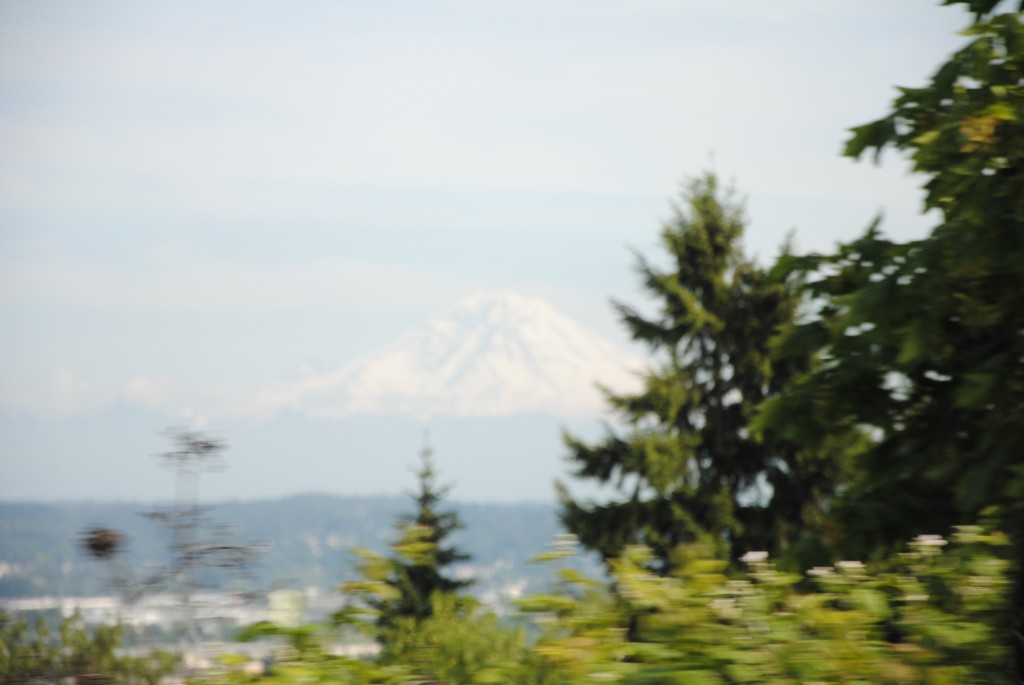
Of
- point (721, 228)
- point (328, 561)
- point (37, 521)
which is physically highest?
point (721, 228)

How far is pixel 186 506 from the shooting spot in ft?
12.7

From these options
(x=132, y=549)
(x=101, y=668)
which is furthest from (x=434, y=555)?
(x=132, y=549)

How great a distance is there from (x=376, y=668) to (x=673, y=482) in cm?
2271

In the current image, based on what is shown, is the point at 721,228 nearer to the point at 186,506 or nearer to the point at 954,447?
the point at 954,447

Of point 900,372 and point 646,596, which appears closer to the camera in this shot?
point 646,596

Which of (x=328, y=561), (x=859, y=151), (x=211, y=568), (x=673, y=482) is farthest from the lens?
(x=328, y=561)

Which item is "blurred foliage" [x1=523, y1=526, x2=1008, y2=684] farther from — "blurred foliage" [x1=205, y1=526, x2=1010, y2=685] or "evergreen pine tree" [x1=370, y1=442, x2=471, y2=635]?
"evergreen pine tree" [x1=370, y1=442, x2=471, y2=635]

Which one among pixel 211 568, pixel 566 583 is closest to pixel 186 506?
pixel 211 568

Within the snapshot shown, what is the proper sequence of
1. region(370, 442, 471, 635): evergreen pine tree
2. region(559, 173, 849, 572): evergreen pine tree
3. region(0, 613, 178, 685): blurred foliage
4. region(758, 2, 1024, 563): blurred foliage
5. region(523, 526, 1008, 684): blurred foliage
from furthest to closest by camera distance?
1. region(370, 442, 471, 635): evergreen pine tree
2. region(559, 173, 849, 572): evergreen pine tree
3. region(758, 2, 1024, 563): blurred foliage
4. region(0, 613, 178, 685): blurred foliage
5. region(523, 526, 1008, 684): blurred foliage

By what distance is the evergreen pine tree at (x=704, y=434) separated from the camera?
80.8 feet

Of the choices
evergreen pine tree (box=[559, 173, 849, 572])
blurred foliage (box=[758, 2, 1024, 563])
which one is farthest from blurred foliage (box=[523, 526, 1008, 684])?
evergreen pine tree (box=[559, 173, 849, 572])

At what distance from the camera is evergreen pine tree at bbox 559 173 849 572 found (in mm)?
24641

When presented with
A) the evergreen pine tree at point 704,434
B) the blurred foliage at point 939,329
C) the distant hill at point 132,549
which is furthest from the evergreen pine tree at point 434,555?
the blurred foliage at point 939,329

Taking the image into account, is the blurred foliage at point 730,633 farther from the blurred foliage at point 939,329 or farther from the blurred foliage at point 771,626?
the blurred foliage at point 939,329
